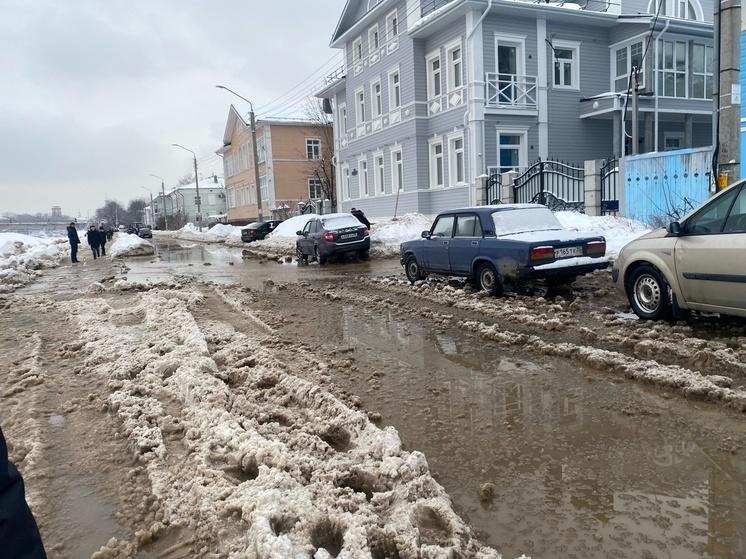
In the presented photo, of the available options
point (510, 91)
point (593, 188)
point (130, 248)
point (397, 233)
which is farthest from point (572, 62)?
point (130, 248)

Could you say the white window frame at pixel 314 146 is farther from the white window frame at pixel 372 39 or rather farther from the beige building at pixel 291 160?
the white window frame at pixel 372 39

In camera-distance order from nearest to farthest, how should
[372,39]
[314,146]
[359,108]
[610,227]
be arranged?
[610,227]
[372,39]
[359,108]
[314,146]

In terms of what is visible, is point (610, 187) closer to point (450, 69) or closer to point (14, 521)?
point (450, 69)

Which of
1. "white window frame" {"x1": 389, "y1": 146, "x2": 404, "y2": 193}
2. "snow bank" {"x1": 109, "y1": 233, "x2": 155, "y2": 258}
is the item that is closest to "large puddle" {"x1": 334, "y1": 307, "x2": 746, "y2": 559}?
"white window frame" {"x1": 389, "y1": 146, "x2": 404, "y2": 193}

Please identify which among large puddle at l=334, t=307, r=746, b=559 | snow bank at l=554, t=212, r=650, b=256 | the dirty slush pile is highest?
snow bank at l=554, t=212, r=650, b=256

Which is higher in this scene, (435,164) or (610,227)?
(435,164)

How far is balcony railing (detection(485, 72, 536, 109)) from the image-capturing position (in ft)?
77.5

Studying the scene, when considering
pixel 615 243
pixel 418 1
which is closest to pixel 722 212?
pixel 615 243

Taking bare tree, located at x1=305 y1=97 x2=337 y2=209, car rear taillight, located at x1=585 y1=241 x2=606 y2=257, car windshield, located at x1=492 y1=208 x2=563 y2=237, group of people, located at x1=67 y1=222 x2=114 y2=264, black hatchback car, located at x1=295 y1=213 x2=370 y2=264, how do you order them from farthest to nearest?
bare tree, located at x1=305 y1=97 x2=337 y2=209, group of people, located at x1=67 y1=222 x2=114 y2=264, black hatchback car, located at x1=295 y1=213 x2=370 y2=264, car windshield, located at x1=492 y1=208 x2=563 y2=237, car rear taillight, located at x1=585 y1=241 x2=606 y2=257

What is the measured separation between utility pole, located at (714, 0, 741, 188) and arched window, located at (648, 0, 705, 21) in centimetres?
2059

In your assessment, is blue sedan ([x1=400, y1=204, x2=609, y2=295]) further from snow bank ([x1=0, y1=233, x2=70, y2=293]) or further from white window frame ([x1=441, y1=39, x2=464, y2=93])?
white window frame ([x1=441, y1=39, x2=464, y2=93])

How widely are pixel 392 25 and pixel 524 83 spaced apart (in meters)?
8.32

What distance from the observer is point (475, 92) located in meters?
23.2

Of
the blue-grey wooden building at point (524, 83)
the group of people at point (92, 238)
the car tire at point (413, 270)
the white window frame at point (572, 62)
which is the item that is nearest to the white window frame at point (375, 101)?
the blue-grey wooden building at point (524, 83)
